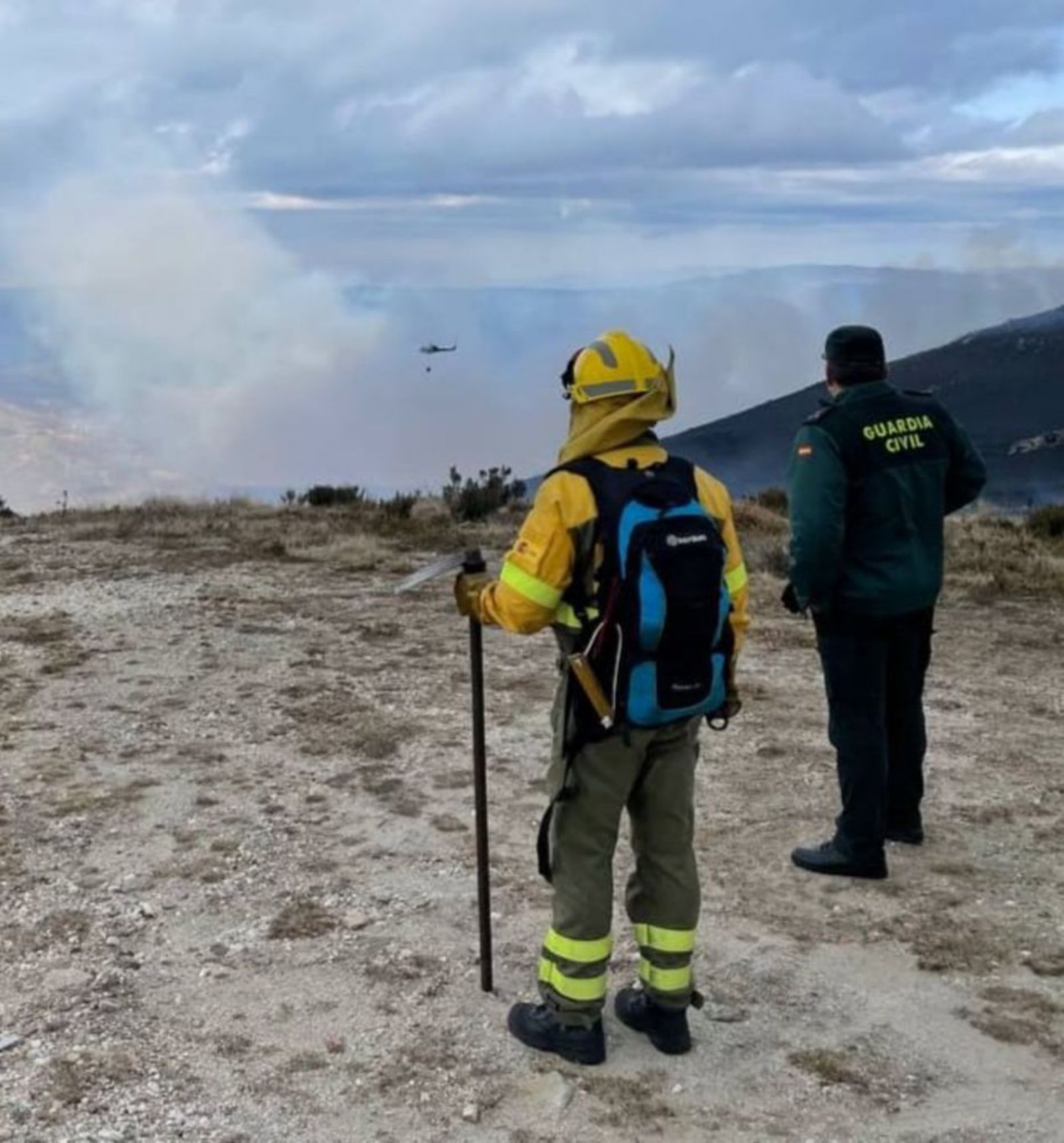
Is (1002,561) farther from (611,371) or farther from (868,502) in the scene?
(611,371)

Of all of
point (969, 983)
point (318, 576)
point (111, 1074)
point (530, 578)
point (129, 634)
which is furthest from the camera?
point (318, 576)

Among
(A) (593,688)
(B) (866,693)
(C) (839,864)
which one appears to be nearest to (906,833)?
(C) (839,864)

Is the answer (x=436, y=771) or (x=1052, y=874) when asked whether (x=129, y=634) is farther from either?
(x=1052, y=874)

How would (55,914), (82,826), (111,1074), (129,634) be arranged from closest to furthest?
(111,1074)
(55,914)
(82,826)
(129,634)

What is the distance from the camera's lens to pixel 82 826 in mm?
5871

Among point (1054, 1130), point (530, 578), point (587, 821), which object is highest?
point (530, 578)

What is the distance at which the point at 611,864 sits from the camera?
3975 mm

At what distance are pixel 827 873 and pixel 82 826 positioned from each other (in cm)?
299

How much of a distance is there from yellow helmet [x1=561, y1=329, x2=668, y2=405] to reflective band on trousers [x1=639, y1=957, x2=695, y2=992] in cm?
161

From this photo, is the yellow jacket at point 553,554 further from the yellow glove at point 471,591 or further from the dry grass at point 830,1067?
the dry grass at point 830,1067

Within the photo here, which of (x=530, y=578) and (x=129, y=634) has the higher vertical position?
(x=530, y=578)

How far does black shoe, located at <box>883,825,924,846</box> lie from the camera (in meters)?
5.75

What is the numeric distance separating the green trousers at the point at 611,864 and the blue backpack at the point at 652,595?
167 millimetres

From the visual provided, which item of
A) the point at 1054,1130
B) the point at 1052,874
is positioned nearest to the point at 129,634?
the point at 1052,874
